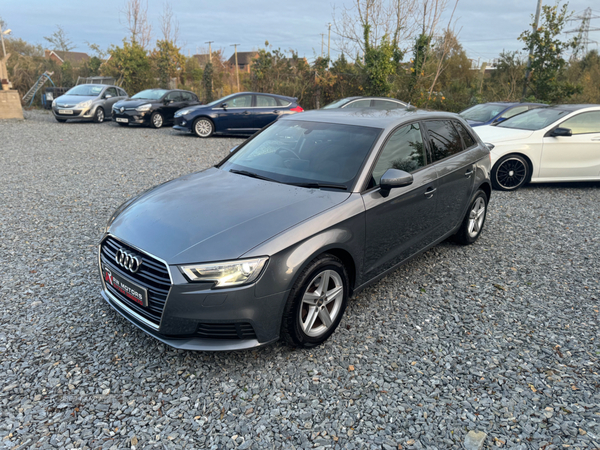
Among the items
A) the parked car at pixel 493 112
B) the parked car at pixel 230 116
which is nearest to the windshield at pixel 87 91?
the parked car at pixel 230 116

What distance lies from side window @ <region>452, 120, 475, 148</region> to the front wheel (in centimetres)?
1410

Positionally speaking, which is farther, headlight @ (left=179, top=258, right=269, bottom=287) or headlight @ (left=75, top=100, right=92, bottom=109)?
headlight @ (left=75, top=100, right=92, bottom=109)

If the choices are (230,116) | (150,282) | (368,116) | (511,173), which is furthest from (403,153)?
(230,116)

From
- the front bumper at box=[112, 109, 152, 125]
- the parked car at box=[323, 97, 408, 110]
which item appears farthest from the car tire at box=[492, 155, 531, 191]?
the front bumper at box=[112, 109, 152, 125]

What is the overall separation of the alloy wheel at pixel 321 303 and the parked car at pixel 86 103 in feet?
57.3

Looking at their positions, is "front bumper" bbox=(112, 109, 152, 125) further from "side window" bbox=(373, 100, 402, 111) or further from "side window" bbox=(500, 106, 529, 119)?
"side window" bbox=(500, 106, 529, 119)

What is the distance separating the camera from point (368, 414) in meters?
2.67

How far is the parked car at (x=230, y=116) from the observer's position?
14.6m

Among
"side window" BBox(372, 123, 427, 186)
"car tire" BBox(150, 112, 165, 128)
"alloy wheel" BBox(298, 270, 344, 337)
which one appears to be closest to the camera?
"alloy wheel" BBox(298, 270, 344, 337)

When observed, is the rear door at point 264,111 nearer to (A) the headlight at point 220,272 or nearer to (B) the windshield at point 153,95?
(B) the windshield at point 153,95

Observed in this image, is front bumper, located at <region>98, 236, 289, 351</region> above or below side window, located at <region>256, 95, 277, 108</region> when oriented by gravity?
below

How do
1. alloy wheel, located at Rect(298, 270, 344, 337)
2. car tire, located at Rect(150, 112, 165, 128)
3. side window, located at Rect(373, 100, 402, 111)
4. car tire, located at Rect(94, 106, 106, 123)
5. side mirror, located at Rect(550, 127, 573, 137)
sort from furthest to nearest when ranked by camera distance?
car tire, located at Rect(94, 106, 106, 123) < car tire, located at Rect(150, 112, 165, 128) < side window, located at Rect(373, 100, 402, 111) < side mirror, located at Rect(550, 127, 573, 137) < alloy wheel, located at Rect(298, 270, 344, 337)

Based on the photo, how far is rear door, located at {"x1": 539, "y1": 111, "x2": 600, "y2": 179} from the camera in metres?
8.20

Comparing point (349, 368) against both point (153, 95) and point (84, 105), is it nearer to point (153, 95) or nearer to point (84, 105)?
point (153, 95)
